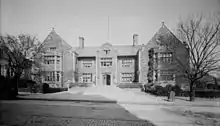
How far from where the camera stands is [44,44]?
16.8 ft

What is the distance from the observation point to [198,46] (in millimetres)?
4441

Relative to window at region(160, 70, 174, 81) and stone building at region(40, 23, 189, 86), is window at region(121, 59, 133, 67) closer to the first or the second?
stone building at region(40, 23, 189, 86)

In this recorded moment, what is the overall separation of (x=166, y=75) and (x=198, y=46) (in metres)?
1.75

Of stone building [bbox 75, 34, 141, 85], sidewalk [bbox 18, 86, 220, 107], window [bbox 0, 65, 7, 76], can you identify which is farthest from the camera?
stone building [bbox 75, 34, 141, 85]

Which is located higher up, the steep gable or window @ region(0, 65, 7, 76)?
the steep gable

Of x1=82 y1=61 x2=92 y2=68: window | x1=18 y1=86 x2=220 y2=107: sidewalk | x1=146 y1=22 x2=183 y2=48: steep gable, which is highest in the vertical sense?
x1=146 y1=22 x2=183 y2=48: steep gable

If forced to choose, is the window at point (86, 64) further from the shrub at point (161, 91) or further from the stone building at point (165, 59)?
the shrub at point (161, 91)

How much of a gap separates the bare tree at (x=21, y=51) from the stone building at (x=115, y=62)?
460 millimetres

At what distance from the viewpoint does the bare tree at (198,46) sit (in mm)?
3842

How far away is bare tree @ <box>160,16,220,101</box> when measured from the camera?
384cm

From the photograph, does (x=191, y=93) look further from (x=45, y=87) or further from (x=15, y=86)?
(x=15, y=86)

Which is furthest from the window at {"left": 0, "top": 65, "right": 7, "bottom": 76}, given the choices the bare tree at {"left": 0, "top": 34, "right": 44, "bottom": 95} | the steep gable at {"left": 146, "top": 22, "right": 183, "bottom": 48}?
the steep gable at {"left": 146, "top": 22, "right": 183, "bottom": 48}

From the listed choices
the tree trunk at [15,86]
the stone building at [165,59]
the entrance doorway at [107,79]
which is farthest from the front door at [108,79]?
the tree trunk at [15,86]

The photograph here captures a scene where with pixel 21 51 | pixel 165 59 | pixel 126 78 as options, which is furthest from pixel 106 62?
pixel 21 51
